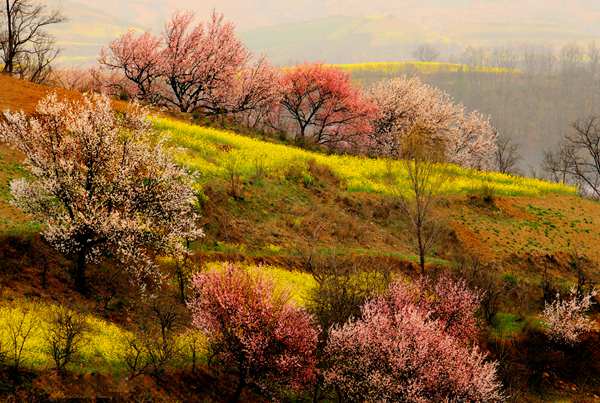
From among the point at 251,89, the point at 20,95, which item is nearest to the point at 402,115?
the point at 251,89

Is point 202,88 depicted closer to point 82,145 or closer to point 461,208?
point 461,208

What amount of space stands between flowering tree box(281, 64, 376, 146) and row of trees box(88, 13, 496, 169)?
0.11 m

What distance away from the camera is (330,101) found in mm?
62500

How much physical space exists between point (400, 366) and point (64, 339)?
1003cm

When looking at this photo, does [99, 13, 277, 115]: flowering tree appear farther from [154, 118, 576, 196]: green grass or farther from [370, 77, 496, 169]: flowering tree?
[370, 77, 496, 169]: flowering tree

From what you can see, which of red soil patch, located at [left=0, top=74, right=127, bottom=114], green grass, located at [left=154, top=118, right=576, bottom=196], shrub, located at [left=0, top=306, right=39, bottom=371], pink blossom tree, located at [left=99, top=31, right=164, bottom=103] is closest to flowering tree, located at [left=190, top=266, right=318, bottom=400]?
shrub, located at [left=0, top=306, right=39, bottom=371]

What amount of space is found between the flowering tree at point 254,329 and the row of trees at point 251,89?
3747 centimetres

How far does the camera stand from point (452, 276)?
30.6 meters

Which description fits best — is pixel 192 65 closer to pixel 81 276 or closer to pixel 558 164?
pixel 81 276

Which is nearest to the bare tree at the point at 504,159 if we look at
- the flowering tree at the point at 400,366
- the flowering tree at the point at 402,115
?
the flowering tree at the point at 402,115

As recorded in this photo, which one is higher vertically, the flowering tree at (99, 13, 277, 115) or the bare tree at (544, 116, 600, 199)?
the flowering tree at (99, 13, 277, 115)

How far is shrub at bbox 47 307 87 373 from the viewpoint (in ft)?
48.3

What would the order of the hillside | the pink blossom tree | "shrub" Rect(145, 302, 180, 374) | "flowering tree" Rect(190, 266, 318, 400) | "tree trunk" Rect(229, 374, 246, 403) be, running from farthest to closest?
the pink blossom tree → the hillside → "tree trunk" Rect(229, 374, 246, 403) → "flowering tree" Rect(190, 266, 318, 400) → "shrub" Rect(145, 302, 180, 374)

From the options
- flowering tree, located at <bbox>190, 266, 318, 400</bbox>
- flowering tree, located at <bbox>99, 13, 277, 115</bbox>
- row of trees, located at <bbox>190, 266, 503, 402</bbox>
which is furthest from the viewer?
flowering tree, located at <bbox>99, 13, 277, 115</bbox>
